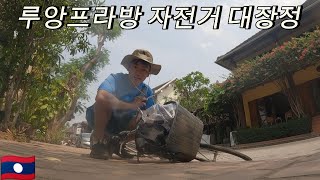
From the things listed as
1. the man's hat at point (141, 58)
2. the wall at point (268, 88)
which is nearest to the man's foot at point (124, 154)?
the man's hat at point (141, 58)

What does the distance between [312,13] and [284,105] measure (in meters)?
3.58

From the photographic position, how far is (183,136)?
273 centimetres

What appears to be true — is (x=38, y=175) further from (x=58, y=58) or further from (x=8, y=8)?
(x=58, y=58)

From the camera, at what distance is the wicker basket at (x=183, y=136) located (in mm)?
2639

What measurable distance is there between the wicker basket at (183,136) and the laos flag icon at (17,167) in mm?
1742

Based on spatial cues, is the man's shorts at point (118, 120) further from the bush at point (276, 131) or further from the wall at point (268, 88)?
the wall at point (268, 88)

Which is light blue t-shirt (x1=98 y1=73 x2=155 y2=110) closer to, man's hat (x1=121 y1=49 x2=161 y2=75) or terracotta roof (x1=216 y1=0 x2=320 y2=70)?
man's hat (x1=121 y1=49 x2=161 y2=75)

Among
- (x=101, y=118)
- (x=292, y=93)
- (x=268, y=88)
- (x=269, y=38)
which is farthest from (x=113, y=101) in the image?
(x=269, y=38)

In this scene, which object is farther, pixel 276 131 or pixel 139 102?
pixel 276 131

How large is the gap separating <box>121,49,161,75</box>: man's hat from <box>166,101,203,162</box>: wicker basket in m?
0.54

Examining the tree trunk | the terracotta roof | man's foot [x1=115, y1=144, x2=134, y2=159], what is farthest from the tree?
man's foot [x1=115, y1=144, x2=134, y2=159]

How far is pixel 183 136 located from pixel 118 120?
62 cm

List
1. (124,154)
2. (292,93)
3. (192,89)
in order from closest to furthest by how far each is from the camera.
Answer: (124,154), (292,93), (192,89)

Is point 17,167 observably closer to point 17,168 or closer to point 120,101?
point 17,168
